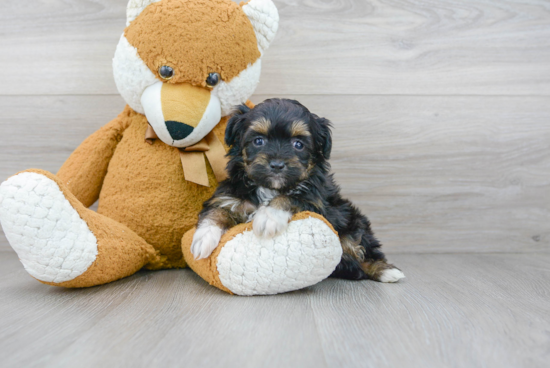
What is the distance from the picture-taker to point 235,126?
158 centimetres

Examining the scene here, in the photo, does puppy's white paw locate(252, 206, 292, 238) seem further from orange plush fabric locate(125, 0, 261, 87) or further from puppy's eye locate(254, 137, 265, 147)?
orange plush fabric locate(125, 0, 261, 87)

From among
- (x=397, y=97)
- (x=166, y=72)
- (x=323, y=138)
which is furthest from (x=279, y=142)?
(x=397, y=97)

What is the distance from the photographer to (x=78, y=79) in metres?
2.17

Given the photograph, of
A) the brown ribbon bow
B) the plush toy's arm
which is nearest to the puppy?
the brown ribbon bow

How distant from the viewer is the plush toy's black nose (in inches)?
61.8

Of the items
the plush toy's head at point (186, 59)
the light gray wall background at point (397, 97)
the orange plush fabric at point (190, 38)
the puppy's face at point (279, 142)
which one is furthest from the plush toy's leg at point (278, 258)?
the light gray wall background at point (397, 97)

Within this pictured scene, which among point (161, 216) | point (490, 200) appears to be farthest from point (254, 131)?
point (490, 200)

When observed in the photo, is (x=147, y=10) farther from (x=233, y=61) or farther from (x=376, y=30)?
(x=376, y=30)

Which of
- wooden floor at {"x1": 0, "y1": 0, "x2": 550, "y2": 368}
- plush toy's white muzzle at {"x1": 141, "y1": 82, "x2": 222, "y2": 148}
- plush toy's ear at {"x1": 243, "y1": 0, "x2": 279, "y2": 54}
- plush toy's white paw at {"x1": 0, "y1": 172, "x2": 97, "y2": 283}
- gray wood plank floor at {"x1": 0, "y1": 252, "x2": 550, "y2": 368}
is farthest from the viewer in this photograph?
wooden floor at {"x1": 0, "y1": 0, "x2": 550, "y2": 368}

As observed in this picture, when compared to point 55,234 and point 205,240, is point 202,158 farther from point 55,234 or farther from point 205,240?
point 55,234

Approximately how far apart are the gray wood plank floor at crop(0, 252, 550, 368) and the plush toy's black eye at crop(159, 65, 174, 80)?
78 cm

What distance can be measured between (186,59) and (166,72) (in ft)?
0.30

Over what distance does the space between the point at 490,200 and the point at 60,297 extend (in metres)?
2.11

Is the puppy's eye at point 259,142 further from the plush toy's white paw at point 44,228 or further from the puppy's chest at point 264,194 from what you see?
the plush toy's white paw at point 44,228
